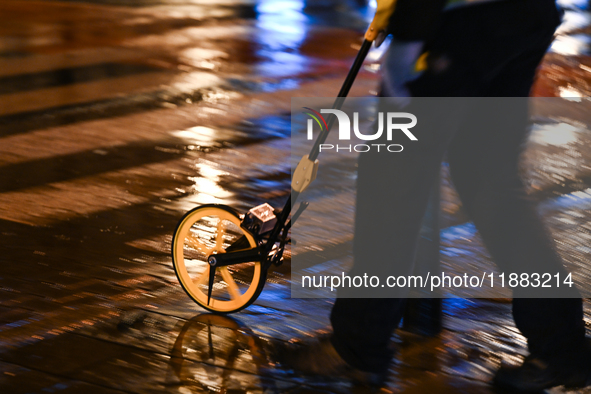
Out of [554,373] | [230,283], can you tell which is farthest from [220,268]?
[554,373]

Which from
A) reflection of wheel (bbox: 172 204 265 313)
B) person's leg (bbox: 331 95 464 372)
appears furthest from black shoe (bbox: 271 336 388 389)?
reflection of wheel (bbox: 172 204 265 313)

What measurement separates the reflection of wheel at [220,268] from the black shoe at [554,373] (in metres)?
1.12

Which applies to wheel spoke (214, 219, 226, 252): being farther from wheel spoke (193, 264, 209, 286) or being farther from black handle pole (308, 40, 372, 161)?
black handle pole (308, 40, 372, 161)

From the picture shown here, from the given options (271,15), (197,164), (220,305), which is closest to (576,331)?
(220,305)

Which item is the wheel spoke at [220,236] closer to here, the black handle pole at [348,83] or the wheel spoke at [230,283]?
the wheel spoke at [230,283]

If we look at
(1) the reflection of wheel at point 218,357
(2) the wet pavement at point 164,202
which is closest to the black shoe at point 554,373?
(2) the wet pavement at point 164,202

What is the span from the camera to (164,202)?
4742 millimetres

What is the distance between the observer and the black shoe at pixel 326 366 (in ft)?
9.12

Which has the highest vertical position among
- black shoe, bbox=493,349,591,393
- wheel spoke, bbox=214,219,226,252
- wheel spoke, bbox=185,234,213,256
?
wheel spoke, bbox=214,219,226,252

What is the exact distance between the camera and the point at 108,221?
4418mm

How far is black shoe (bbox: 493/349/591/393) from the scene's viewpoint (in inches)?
105

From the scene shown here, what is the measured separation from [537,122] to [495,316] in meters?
3.54

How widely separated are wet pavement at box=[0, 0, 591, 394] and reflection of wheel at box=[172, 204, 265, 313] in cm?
10

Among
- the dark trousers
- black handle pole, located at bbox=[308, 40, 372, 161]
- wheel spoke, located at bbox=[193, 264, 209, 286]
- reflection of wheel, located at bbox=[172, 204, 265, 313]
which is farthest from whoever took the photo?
wheel spoke, located at bbox=[193, 264, 209, 286]
